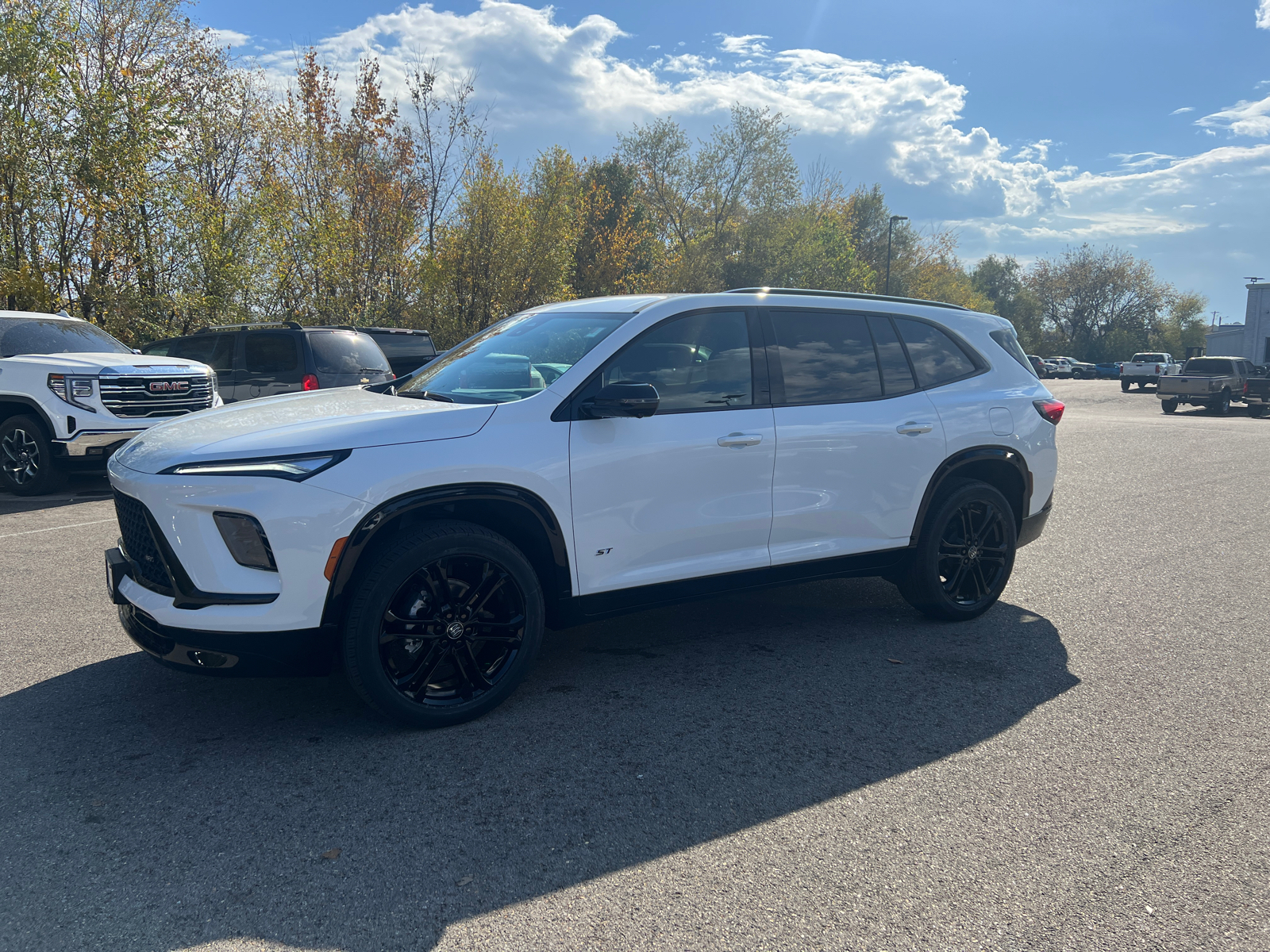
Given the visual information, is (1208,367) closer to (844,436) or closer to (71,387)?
(844,436)

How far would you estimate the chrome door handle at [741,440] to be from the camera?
4270mm

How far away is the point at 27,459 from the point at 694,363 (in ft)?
28.4

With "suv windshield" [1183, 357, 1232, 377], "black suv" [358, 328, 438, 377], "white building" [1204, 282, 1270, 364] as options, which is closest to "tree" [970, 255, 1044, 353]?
"white building" [1204, 282, 1270, 364]

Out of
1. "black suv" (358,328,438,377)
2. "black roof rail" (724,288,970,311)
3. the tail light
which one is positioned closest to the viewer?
"black roof rail" (724,288,970,311)

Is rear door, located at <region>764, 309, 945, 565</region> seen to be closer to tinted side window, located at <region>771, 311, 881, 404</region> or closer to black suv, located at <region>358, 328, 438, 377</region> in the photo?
tinted side window, located at <region>771, 311, 881, 404</region>

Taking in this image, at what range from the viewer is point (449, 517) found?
374 centimetres

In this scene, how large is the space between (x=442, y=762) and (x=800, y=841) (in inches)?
55.2

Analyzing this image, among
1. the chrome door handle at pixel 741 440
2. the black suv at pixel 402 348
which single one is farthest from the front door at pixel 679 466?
the black suv at pixel 402 348

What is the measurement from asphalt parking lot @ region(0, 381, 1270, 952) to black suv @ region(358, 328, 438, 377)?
7.82m

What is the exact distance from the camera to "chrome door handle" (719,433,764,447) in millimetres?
4270

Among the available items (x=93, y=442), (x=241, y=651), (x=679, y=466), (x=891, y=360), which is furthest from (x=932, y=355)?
(x=93, y=442)

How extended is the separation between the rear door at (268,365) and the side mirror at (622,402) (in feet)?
26.2

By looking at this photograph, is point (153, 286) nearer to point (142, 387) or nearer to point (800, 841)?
point (142, 387)

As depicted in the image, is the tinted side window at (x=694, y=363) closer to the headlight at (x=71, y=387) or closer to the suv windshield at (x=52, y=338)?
the headlight at (x=71, y=387)
